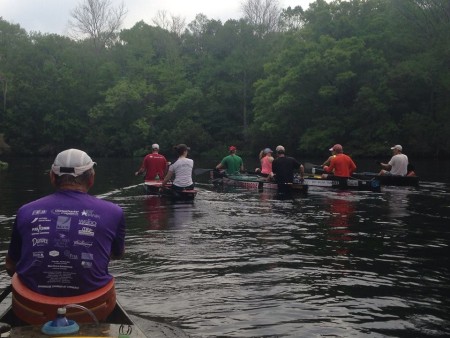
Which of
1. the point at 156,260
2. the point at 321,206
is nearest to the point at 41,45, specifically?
the point at 321,206

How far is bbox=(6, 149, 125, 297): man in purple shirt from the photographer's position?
4191 mm

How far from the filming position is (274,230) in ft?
38.7

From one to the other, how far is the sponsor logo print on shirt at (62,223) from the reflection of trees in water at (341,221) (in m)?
6.31

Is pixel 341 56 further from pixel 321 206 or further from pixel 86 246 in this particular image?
pixel 86 246

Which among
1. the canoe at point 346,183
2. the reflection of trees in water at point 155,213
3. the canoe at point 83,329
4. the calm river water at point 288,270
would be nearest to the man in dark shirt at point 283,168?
the canoe at point 346,183

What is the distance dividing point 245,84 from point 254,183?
50947 mm

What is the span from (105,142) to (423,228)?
62.0 meters

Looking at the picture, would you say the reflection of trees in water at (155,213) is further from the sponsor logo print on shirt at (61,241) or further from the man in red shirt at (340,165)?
the sponsor logo print on shirt at (61,241)

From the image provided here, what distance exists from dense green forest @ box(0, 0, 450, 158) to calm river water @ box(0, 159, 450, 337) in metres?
37.3

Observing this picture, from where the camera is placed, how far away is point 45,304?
4.18 meters

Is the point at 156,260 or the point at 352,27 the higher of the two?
the point at 352,27

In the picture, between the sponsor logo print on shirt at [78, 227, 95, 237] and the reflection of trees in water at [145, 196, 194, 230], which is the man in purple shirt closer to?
the sponsor logo print on shirt at [78, 227, 95, 237]

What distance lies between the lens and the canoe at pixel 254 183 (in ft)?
61.8

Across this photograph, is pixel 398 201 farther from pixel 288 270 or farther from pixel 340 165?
pixel 288 270
